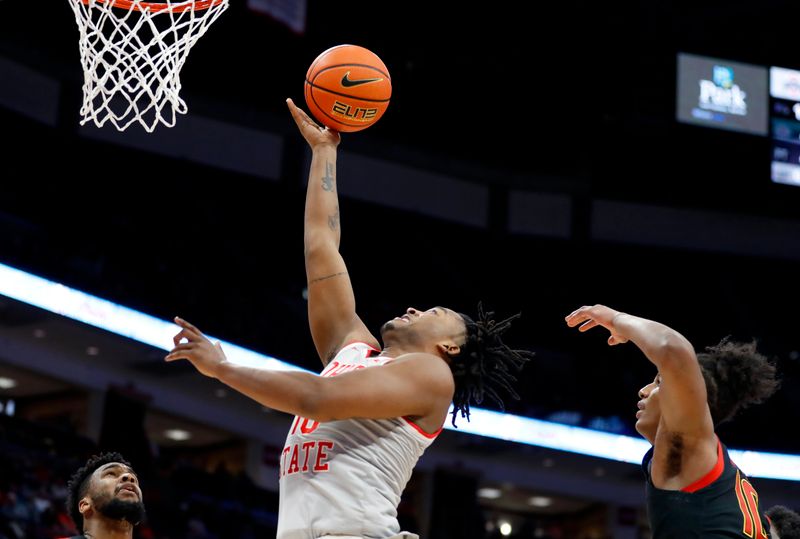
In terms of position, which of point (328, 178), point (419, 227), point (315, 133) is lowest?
point (328, 178)

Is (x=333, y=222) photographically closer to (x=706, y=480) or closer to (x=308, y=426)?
(x=308, y=426)

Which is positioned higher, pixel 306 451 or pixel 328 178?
pixel 328 178

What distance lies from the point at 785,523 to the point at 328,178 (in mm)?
2164

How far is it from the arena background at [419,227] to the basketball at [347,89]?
836 cm

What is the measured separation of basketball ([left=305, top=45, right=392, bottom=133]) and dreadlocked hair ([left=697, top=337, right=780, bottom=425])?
5.32ft

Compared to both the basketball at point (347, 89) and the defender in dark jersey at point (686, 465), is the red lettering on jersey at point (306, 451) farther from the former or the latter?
the basketball at point (347, 89)

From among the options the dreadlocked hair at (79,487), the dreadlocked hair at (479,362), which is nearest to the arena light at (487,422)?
the dreadlocked hair at (79,487)

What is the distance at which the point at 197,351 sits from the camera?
2.63 m

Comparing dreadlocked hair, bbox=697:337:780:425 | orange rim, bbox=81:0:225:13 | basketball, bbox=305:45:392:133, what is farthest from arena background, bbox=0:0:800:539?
dreadlocked hair, bbox=697:337:780:425

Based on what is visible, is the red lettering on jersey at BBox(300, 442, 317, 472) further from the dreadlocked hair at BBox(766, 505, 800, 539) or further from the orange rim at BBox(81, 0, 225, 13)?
the orange rim at BBox(81, 0, 225, 13)

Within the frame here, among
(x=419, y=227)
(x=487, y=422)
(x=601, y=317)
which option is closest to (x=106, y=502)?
(x=601, y=317)

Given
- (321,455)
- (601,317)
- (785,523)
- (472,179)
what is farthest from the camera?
(472,179)

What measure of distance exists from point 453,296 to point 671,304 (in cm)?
367

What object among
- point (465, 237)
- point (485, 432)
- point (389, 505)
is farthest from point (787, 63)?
point (389, 505)
